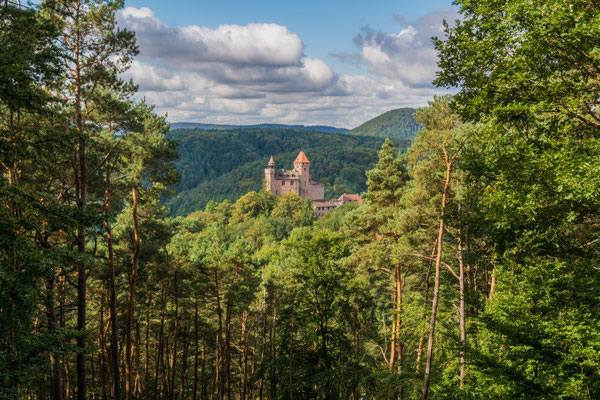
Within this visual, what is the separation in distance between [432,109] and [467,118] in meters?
8.64

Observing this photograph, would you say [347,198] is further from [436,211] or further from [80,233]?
[80,233]

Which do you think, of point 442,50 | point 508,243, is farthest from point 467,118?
point 508,243

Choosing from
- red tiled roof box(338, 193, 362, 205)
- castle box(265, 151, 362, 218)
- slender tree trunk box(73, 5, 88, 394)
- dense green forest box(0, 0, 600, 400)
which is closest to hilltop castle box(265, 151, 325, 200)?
castle box(265, 151, 362, 218)

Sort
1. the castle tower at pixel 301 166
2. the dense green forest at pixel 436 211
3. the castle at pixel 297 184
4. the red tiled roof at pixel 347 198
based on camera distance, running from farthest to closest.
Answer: the red tiled roof at pixel 347 198, the castle tower at pixel 301 166, the castle at pixel 297 184, the dense green forest at pixel 436 211

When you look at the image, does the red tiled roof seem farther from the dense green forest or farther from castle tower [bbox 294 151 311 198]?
the dense green forest

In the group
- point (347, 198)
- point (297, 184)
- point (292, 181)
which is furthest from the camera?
point (347, 198)

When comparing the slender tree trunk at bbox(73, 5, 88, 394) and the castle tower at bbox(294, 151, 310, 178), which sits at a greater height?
the castle tower at bbox(294, 151, 310, 178)

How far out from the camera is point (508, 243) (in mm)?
6977

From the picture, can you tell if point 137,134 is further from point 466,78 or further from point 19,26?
point 466,78

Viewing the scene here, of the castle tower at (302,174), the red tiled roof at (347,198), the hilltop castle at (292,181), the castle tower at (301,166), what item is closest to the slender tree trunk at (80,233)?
the hilltop castle at (292,181)

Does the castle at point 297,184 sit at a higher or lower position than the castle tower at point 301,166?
lower

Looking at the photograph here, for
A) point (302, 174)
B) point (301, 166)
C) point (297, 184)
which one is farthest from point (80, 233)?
point (302, 174)

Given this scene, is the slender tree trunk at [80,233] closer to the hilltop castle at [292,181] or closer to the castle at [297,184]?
the castle at [297,184]

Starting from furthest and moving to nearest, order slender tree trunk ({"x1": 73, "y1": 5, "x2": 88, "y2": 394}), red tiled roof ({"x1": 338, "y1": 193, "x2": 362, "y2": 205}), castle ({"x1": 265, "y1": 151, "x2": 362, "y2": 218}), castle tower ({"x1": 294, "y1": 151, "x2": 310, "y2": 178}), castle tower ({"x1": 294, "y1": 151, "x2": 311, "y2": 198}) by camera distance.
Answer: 1. red tiled roof ({"x1": 338, "y1": 193, "x2": 362, "y2": 205})
2. castle tower ({"x1": 294, "y1": 151, "x2": 311, "y2": 198})
3. castle tower ({"x1": 294, "y1": 151, "x2": 310, "y2": 178})
4. castle ({"x1": 265, "y1": 151, "x2": 362, "y2": 218})
5. slender tree trunk ({"x1": 73, "y1": 5, "x2": 88, "y2": 394})
